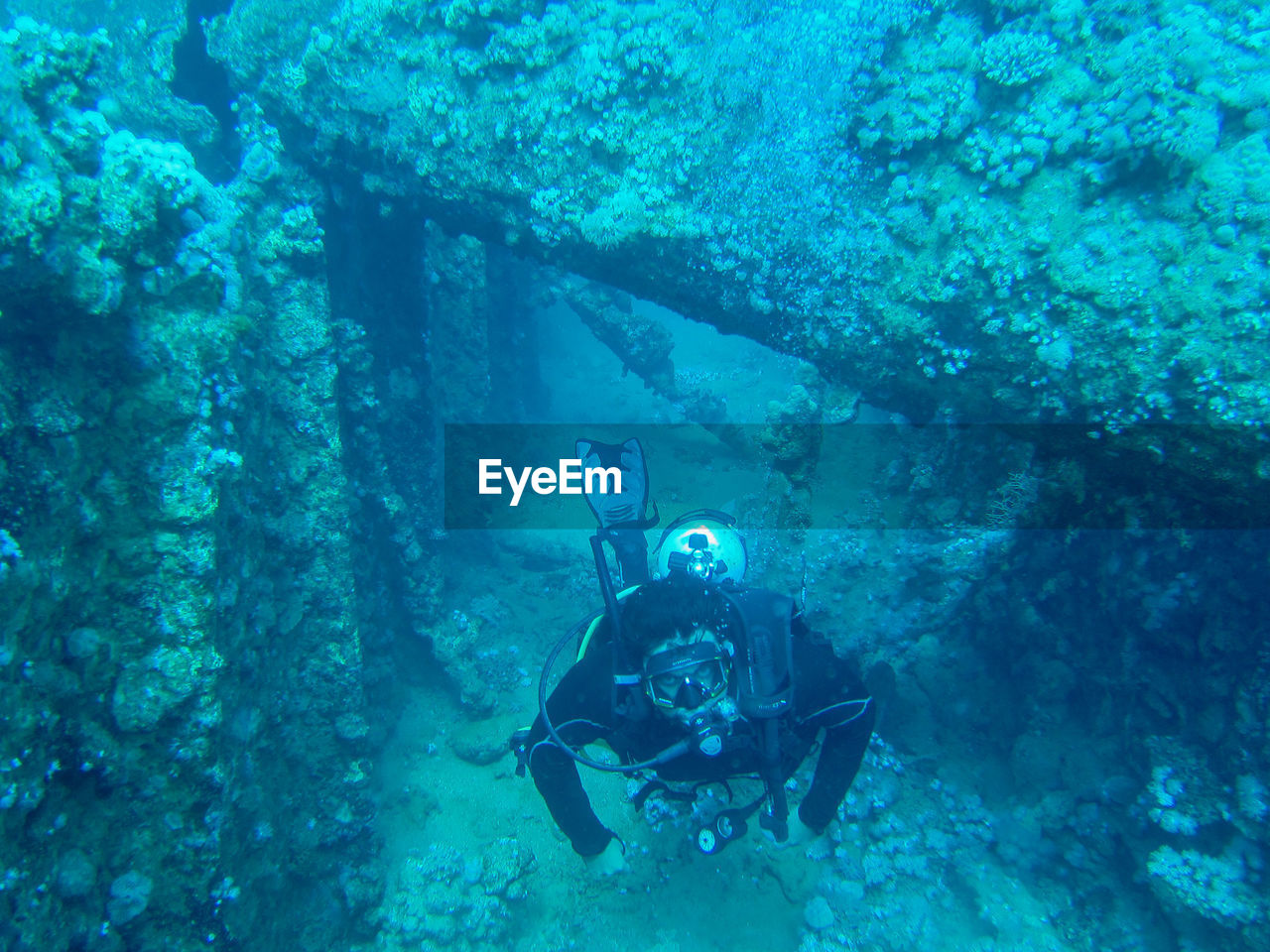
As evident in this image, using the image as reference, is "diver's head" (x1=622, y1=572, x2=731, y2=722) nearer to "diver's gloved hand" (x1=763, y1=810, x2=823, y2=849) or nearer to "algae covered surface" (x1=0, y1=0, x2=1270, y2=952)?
"diver's gloved hand" (x1=763, y1=810, x2=823, y2=849)

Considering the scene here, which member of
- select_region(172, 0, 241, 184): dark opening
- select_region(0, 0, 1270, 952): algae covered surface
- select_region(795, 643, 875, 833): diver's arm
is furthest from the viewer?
select_region(172, 0, 241, 184): dark opening

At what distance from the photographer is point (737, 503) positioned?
5988mm

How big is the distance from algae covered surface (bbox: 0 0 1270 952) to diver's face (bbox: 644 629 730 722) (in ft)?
6.56

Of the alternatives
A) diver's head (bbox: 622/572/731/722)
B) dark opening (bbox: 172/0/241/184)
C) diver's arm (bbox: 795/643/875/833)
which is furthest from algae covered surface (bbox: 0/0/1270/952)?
diver's head (bbox: 622/572/731/722)

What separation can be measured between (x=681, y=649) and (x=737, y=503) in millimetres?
3073

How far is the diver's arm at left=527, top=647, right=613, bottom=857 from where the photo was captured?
11.3 feet

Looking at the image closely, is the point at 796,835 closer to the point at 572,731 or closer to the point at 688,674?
the point at 572,731

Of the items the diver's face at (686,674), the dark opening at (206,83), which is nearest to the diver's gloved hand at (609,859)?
the diver's face at (686,674)

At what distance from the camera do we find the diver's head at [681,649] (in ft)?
10.0

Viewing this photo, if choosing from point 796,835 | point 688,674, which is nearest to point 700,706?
point 688,674

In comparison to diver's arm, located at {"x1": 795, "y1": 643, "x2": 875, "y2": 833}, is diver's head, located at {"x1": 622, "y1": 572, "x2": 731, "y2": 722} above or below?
above

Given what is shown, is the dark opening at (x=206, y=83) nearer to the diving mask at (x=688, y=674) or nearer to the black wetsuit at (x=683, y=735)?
the black wetsuit at (x=683, y=735)

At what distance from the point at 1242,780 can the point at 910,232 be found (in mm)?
3333

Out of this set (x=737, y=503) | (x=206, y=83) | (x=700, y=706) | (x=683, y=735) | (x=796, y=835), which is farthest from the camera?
(x=737, y=503)
